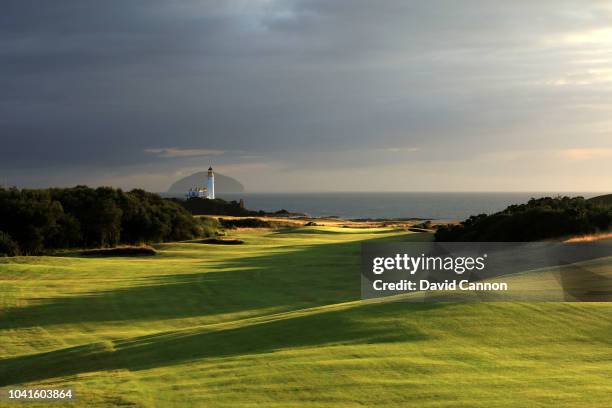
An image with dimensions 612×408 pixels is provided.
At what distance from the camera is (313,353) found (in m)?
10.7

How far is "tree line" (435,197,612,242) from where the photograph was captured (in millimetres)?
29844

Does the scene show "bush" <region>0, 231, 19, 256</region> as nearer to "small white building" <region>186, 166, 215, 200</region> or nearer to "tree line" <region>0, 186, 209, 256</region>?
"tree line" <region>0, 186, 209, 256</region>

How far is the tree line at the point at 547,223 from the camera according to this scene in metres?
29.8

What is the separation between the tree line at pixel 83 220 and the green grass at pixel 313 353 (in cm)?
2051

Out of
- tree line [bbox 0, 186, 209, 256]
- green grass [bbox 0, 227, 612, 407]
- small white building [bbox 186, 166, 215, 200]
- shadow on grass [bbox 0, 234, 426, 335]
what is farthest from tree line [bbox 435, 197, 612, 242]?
small white building [bbox 186, 166, 215, 200]

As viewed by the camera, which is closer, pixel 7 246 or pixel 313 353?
pixel 313 353

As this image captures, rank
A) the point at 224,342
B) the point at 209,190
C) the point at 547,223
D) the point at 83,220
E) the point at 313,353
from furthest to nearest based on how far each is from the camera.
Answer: the point at 209,190 → the point at 83,220 → the point at 547,223 → the point at 224,342 → the point at 313,353

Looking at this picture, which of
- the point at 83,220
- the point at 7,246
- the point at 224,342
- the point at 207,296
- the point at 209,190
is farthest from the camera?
the point at 209,190

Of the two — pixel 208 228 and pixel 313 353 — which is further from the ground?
pixel 208 228

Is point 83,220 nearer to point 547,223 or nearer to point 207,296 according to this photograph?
point 207,296

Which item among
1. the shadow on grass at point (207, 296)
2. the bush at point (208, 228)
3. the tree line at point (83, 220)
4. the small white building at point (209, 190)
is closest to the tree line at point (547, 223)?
the shadow on grass at point (207, 296)

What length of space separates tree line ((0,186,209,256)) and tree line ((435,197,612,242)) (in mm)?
24717

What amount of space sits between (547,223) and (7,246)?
31.2 metres

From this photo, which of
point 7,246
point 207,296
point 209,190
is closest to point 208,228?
point 7,246
